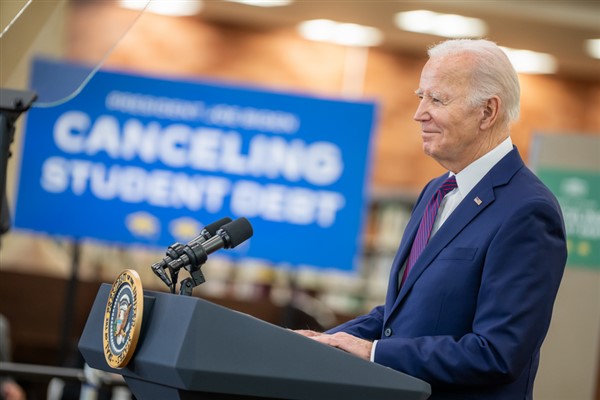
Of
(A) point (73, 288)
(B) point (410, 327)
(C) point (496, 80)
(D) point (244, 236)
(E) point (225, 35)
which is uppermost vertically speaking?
(E) point (225, 35)

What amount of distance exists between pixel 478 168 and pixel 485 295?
0.94 feet

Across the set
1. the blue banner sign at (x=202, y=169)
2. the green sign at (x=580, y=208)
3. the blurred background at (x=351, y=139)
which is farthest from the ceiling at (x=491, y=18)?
the green sign at (x=580, y=208)

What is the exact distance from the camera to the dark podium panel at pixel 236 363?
4.39 ft

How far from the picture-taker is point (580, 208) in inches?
175

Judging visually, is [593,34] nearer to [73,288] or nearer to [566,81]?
[566,81]

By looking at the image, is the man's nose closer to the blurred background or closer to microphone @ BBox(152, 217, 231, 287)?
microphone @ BBox(152, 217, 231, 287)

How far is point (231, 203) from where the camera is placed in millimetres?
4977

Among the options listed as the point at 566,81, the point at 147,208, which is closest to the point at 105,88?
the point at 147,208

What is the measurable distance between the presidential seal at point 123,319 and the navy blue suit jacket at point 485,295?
16.7 inches

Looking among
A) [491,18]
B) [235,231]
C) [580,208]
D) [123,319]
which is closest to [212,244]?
[235,231]

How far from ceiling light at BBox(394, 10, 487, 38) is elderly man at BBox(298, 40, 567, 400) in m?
5.58

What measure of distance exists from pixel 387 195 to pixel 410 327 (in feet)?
22.9

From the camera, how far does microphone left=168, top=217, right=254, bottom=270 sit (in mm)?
1528

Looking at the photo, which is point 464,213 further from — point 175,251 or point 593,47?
point 593,47
